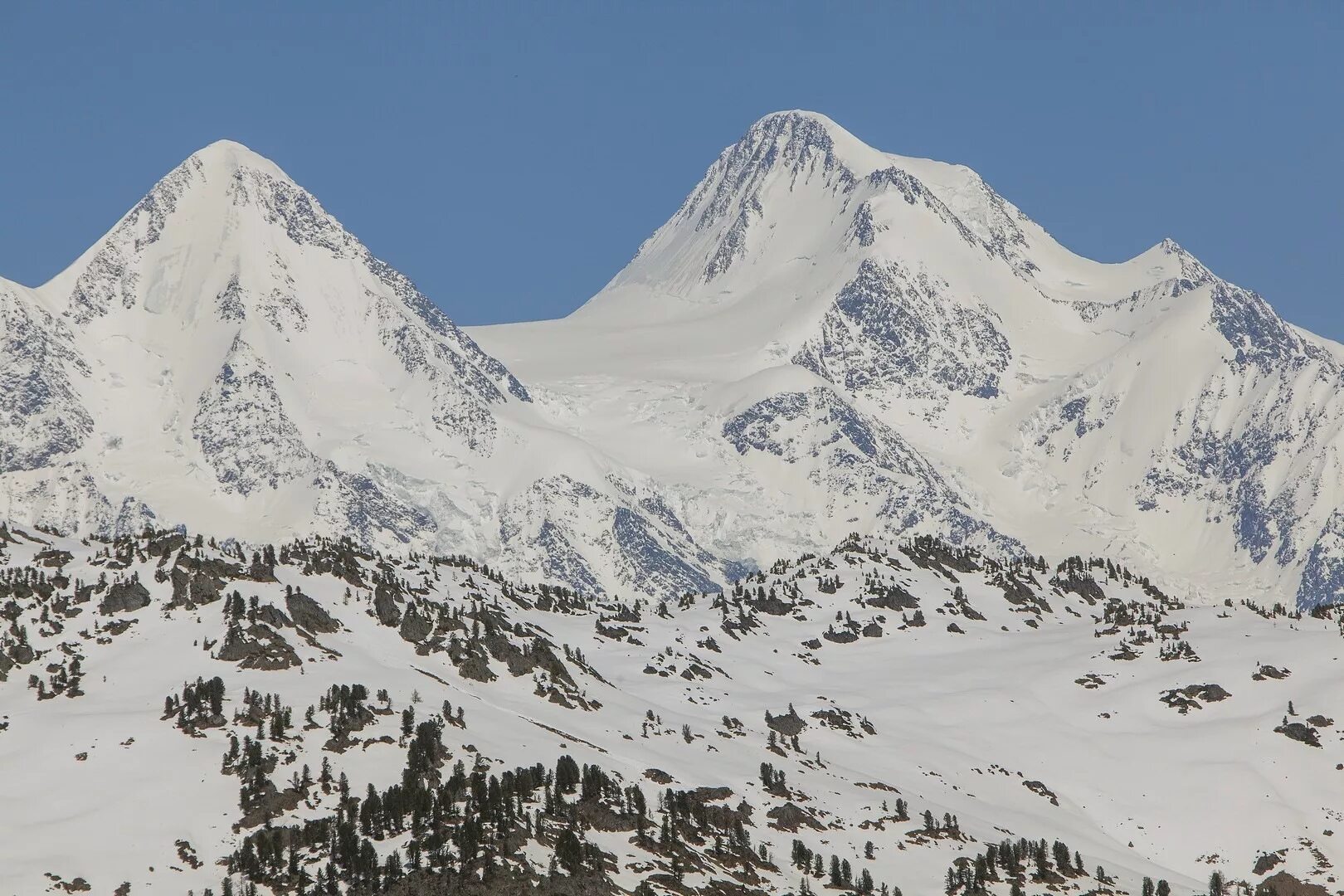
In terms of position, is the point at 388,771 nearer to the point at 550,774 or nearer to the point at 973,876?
the point at 550,774

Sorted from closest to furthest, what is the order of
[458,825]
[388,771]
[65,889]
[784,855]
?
[65,889] < [458,825] < [388,771] < [784,855]

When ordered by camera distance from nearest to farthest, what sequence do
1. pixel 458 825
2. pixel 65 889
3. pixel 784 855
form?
pixel 65 889
pixel 458 825
pixel 784 855

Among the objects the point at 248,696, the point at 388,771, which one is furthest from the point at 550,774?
the point at 248,696

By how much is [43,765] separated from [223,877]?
87.2ft

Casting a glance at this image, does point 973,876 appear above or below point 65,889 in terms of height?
above

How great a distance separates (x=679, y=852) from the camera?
177625mm

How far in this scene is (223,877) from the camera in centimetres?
15875

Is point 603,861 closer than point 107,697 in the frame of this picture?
Yes

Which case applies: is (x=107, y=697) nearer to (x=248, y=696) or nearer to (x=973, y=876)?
(x=248, y=696)

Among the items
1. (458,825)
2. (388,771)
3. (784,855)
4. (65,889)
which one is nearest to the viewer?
(65,889)

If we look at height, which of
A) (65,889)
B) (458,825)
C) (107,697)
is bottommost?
(65,889)

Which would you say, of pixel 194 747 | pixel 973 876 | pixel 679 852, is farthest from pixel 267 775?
pixel 973 876

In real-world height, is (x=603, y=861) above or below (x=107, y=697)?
below

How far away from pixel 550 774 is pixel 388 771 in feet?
49.1
